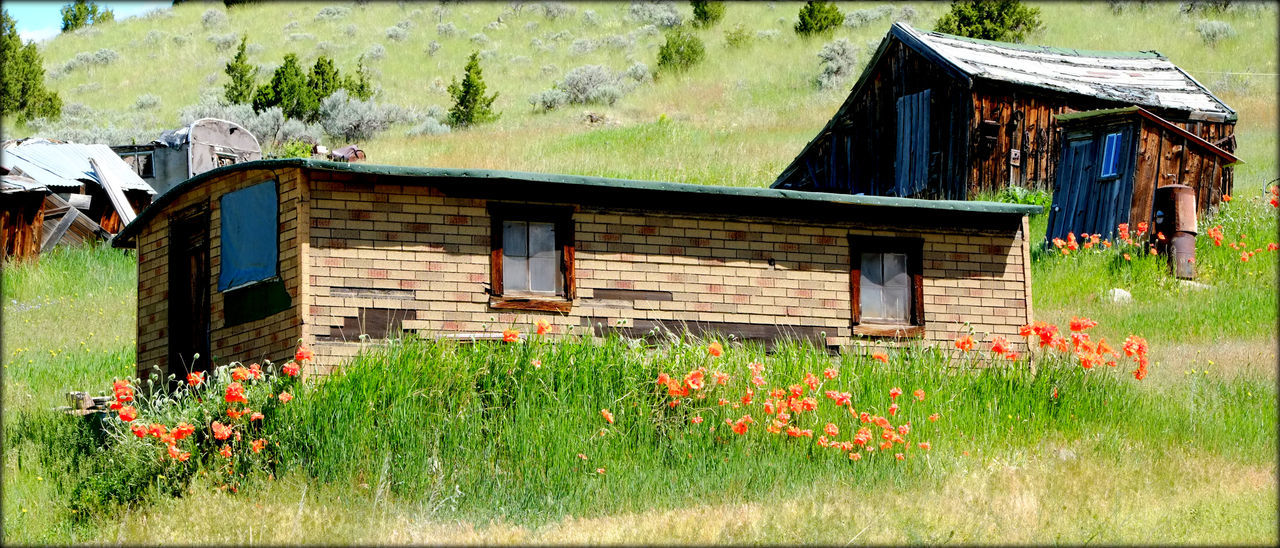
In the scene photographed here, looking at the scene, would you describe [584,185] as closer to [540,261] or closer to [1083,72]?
[540,261]

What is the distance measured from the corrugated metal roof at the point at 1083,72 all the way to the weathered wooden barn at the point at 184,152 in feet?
50.2

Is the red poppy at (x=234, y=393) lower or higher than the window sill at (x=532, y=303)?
lower

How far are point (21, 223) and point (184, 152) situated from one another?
4.47m

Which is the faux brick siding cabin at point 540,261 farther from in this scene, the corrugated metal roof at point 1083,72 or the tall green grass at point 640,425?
the corrugated metal roof at point 1083,72

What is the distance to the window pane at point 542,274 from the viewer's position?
47.2 feet

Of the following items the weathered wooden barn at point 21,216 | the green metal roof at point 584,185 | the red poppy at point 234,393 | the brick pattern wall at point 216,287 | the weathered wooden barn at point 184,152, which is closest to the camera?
the red poppy at point 234,393

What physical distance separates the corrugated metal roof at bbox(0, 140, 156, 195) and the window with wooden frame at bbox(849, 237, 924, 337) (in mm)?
18352

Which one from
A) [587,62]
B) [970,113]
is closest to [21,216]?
[970,113]

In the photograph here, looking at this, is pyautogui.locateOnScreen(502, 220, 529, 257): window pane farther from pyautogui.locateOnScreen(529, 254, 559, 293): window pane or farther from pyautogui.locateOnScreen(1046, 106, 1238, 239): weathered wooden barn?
pyautogui.locateOnScreen(1046, 106, 1238, 239): weathered wooden barn

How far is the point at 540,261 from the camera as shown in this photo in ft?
47.3

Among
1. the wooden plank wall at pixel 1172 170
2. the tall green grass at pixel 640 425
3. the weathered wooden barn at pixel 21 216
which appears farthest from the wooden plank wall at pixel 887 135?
the weathered wooden barn at pixel 21 216

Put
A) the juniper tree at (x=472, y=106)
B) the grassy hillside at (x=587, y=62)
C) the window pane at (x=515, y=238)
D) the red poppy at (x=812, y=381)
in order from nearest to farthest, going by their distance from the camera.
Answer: the red poppy at (x=812, y=381)
the window pane at (x=515, y=238)
the grassy hillside at (x=587, y=62)
the juniper tree at (x=472, y=106)

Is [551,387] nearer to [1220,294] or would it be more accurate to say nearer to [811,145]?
[1220,294]

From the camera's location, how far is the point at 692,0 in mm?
59531
